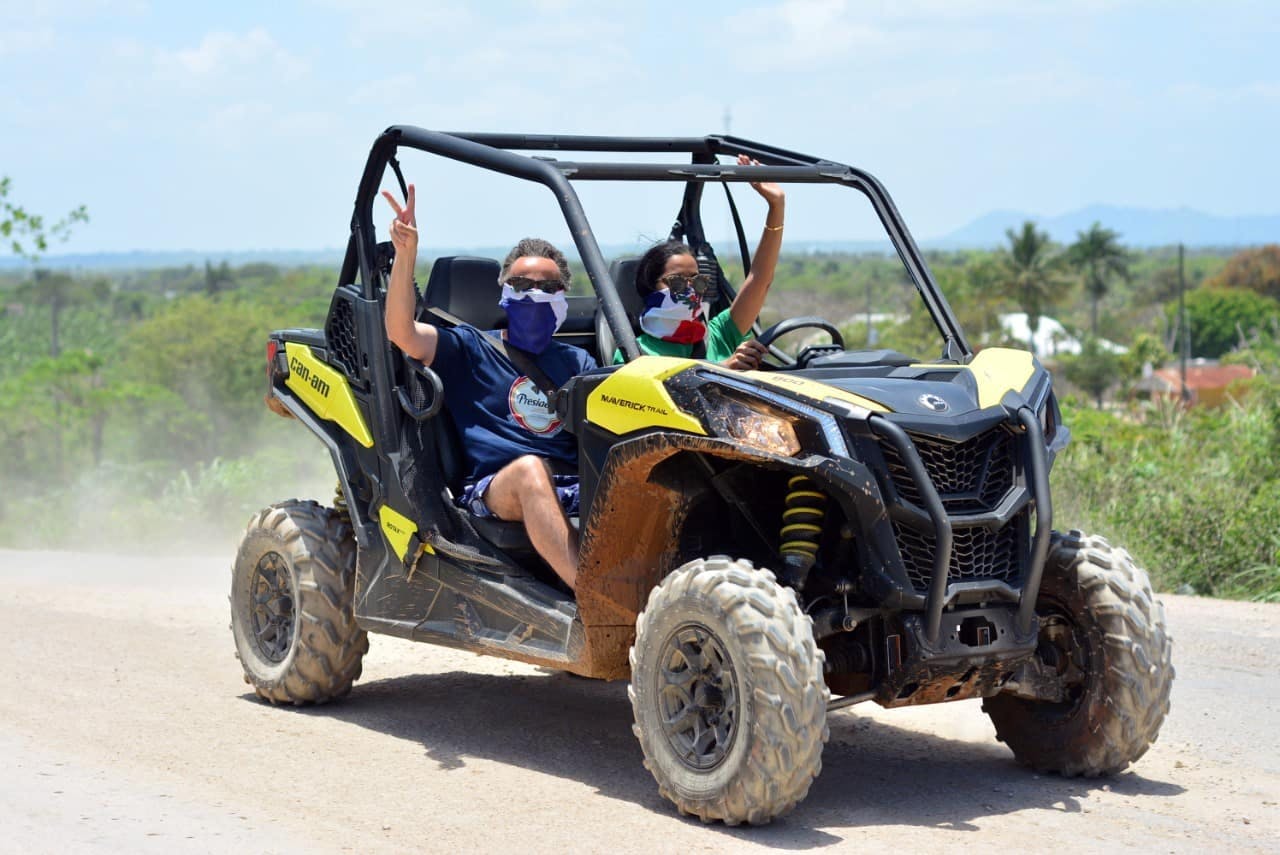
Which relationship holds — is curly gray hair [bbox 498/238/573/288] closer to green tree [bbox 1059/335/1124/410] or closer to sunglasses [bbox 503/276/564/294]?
sunglasses [bbox 503/276/564/294]

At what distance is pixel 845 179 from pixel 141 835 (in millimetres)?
3626

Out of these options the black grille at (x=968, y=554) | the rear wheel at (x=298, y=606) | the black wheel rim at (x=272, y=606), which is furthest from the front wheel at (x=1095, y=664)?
the black wheel rim at (x=272, y=606)

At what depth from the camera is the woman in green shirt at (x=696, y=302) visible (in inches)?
261

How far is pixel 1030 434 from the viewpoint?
5516 millimetres

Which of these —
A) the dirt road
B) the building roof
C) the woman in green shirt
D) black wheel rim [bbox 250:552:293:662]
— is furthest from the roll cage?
the building roof

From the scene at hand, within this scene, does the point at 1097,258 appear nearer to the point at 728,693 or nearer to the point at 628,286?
the point at 628,286

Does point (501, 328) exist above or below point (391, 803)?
above

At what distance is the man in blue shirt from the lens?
6.41m

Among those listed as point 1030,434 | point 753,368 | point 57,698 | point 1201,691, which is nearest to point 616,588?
point 753,368

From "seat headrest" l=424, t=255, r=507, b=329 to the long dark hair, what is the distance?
2.00ft

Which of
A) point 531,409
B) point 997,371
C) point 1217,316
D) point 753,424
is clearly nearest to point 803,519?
point 753,424

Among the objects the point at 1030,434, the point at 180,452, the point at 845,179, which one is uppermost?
the point at 845,179

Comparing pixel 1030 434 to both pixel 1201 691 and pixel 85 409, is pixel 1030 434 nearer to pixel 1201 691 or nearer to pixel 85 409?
pixel 1201 691

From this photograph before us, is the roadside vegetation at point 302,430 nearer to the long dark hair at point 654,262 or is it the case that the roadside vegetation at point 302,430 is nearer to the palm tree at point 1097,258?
the palm tree at point 1097,258
